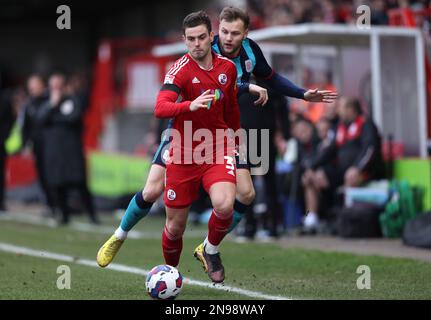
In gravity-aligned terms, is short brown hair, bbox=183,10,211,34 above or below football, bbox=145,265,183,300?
above

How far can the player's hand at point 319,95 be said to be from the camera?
8516mm

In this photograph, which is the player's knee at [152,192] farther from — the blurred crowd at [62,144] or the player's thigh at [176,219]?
the blurred crowd at [62,144]

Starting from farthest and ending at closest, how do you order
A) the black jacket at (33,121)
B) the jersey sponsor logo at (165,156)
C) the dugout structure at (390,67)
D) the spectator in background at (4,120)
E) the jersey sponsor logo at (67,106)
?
the spectator in background at (4,120)
the black jacket at (33,121)
the jersey sponsor logo at (67,106)
the dugout structure at (390,67)
the jersey sponsor logo at (165,156)

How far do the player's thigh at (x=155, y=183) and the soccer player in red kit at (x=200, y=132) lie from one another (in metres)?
0.31

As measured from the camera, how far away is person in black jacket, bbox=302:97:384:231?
520 inches

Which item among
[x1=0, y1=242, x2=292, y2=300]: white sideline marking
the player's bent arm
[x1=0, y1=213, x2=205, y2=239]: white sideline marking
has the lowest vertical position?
[x1=0, y1=213, x2=205, y2=239]: white sideline marking

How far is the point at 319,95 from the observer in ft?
28.0

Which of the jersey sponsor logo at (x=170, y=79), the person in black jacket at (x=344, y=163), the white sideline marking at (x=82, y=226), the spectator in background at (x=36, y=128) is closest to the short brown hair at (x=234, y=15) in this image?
the jersey sponsor logo at (x=170, y=79)

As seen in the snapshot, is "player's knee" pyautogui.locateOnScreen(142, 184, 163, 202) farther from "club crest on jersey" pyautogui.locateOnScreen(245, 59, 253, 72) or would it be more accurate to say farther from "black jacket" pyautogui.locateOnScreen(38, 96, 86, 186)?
"black jacket" pyautogui.locateOnScreen(38, 96, 86, 186)

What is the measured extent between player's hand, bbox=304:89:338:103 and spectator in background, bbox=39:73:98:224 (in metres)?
6.81

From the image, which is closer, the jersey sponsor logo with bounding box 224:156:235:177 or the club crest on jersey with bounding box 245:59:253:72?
the jersey sponsor logo with bounding box 224:156:235:177

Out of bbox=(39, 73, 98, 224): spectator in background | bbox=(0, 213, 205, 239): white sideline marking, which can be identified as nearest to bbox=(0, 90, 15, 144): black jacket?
bbox=(0, 213, 205, 239): white sideline marking
